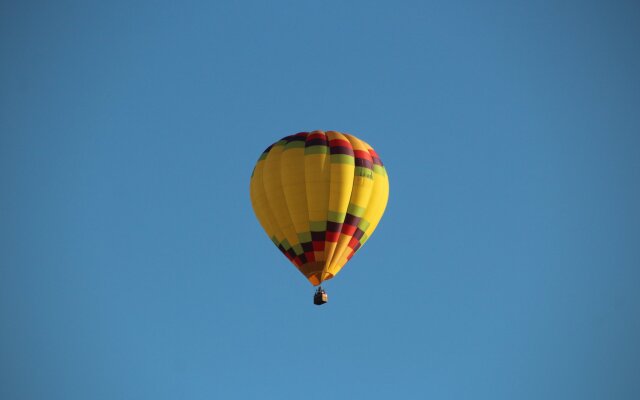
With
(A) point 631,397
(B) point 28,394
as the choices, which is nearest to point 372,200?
(A) point 631,397

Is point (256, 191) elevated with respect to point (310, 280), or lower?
elevated

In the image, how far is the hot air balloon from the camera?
25719 mm

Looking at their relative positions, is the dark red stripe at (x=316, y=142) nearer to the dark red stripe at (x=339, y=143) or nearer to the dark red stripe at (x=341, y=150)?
the dark red stripe at (x=339, y=143)

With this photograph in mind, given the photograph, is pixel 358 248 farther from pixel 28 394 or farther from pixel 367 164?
pixel 28 394

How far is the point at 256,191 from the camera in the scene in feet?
88.0

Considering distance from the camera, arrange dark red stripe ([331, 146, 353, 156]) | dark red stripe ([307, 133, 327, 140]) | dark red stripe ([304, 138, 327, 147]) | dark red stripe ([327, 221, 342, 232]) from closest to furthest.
→ 1. dark red stripe ([327, 221, 342, 232])
2. dark red stripe ([331, 146, 353, 156])
3. dark red stripe ([304, 138, 327, 147])
4. dark red stripe ([307, 133, 327, 140])

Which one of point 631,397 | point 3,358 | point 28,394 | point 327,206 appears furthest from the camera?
point 3,358

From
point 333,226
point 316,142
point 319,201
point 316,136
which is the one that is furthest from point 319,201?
point 316,136

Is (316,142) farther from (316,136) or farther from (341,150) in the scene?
(341,150)

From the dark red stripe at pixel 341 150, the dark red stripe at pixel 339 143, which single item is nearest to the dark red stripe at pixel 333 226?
the dark red stripe at pixel 341 150

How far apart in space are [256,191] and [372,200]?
12.2ft

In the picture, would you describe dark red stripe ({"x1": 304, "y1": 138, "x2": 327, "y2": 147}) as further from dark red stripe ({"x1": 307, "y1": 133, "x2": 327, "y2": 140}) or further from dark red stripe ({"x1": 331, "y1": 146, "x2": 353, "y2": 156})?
dark red stripe ({"x1": 331, "y1": 146, "x2": 353, "y2": 156})

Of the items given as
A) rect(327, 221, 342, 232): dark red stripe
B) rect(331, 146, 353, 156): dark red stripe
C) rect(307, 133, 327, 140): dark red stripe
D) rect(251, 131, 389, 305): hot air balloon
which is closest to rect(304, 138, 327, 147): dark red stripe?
rect(251, 131, 389, 305): hot air balloon

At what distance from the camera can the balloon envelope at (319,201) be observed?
25.7 metres
